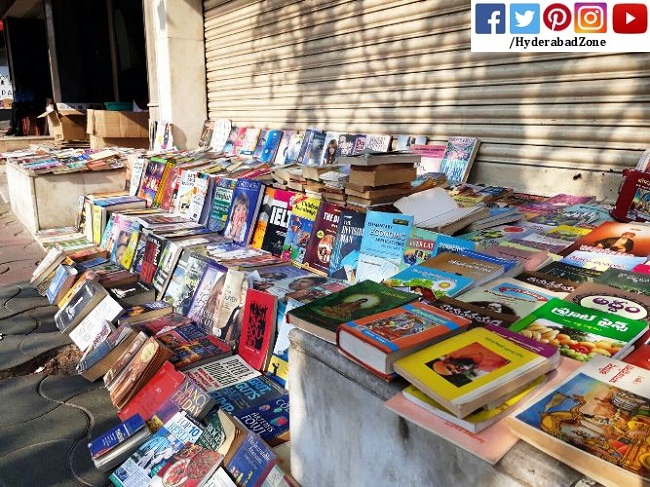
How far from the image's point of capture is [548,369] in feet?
3.97

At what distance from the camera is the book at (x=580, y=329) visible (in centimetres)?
130

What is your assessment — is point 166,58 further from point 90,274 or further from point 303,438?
point 303,438

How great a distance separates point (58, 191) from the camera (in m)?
5.55

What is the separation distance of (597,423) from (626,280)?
2.70ft

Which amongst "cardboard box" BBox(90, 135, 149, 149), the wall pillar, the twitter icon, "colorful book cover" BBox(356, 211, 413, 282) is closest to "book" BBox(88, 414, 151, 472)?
"colorful book cover" BBox(356, 211, 413, 282)

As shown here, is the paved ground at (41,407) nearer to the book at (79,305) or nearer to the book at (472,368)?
the book at (79,305)

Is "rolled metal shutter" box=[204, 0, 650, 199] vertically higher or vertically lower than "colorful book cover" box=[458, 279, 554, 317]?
higher

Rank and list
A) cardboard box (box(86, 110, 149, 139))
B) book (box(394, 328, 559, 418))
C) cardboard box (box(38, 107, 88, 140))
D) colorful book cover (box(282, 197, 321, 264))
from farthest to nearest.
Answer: cardboard box (box(38, 107, 88, 140)) → cardboard box (box(86, 110, 149, 139)) → colorful book cover (box(282, 197, 321, 264)) → book (box(394, 328, 559, 418))

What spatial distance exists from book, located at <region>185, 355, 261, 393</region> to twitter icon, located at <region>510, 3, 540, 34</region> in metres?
2.62

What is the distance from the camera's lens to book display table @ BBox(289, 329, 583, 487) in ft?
3.30

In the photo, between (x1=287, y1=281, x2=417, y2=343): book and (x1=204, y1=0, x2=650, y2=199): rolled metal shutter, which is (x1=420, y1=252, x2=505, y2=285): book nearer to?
(x1=287, y1=281, x2=417, y2=343): book

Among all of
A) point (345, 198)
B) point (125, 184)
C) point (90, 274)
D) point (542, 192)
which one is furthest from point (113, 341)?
point (125, 184)

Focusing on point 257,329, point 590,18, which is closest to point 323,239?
point 257,329

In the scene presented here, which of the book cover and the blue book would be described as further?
the book cover
